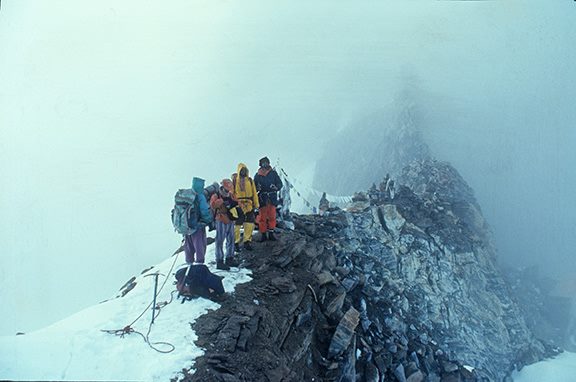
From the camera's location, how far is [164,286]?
9086 millimetres

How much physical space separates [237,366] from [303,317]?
316cm

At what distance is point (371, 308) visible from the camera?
1263 centimetres

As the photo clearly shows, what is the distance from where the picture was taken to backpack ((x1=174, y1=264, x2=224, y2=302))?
835cm

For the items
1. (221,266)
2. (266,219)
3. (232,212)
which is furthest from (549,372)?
(232,212)

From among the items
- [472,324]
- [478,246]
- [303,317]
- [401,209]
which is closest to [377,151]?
[478,246]

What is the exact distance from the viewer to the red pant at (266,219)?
39.9ft

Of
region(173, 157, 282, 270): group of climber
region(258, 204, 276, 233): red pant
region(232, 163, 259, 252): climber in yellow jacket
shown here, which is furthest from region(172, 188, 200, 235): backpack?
region(258, 204, 276, 233): red pant

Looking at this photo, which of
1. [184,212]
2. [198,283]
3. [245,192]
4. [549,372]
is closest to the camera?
[198,283]

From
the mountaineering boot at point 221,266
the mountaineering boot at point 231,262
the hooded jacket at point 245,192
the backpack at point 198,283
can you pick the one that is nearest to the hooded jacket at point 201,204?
the backpack at point 198,283

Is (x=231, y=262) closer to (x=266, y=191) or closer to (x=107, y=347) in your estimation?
(x=266, y=191)

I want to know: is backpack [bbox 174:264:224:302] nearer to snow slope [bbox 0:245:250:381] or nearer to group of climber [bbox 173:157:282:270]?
snow slope [bbox 0:245:250:381]

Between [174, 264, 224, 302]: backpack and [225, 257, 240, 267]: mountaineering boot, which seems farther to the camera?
[225, 257, 240, 267]: mountaineering boot

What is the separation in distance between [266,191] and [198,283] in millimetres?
4513

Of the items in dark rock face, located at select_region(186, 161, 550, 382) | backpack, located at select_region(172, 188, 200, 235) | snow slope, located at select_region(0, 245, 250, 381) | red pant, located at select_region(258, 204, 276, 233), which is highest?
backpack, located at select_region(172, 188, 200, 235)
